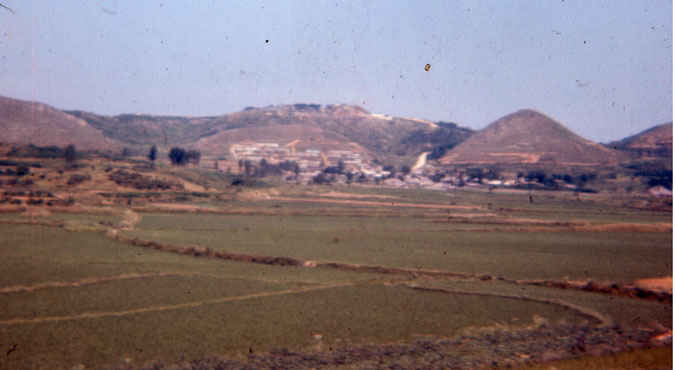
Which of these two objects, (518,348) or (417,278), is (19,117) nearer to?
(417,278)

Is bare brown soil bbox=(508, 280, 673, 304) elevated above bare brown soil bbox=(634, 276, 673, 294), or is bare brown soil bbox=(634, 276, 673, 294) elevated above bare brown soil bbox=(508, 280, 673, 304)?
bare brown soil bbox=(634, 276, 673, 294)

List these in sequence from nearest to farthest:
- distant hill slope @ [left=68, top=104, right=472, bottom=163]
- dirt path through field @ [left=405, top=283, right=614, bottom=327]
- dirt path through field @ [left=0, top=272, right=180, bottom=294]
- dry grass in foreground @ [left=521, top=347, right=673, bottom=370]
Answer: dry grass in foreground @ [left=521, top=347, right=673, bottom=370] → dirt path through field @ [left=405, top=283, right=614, bottom=327] → dirt path through field @ [left=0, top=272, right=180, bottom=294] → distant hill slope @ [left=68, top=104, right=472, bottom=163]

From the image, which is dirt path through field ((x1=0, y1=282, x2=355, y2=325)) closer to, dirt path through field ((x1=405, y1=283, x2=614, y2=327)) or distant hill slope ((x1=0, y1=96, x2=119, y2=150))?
dirt path through field ((x1=405, y1=283, x2=614, y2=327))

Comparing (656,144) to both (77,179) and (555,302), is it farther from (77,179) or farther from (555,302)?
(77,179)

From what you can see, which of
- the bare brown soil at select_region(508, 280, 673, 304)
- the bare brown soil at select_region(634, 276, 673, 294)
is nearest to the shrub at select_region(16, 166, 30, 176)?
the bare brown soil at select_region(508, 280, 673, 304)

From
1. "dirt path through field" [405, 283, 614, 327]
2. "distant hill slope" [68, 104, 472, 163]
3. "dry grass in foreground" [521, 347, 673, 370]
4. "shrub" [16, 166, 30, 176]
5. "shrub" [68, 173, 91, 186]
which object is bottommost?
"dry grass in foreground" [521, 347, 673, 370]

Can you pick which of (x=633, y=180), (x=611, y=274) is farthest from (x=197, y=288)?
(x=633, y=180)

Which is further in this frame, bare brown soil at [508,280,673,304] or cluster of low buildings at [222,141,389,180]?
cluster of low buildings at [222,141,389,180]
